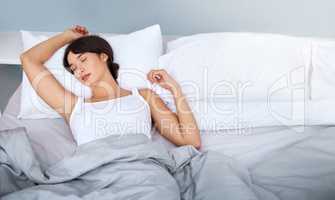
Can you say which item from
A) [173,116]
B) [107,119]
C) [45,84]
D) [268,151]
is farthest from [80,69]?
[268,151]

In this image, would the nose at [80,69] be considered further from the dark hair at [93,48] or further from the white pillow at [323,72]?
the white pillow at [323,72]

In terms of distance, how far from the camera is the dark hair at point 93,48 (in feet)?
5.26

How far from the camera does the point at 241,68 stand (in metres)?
1.66

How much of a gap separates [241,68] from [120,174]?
2.41ft

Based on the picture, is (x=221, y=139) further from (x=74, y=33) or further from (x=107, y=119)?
(x=74, y=33)

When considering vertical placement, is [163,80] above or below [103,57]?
below

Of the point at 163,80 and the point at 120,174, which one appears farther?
the point at 163,80

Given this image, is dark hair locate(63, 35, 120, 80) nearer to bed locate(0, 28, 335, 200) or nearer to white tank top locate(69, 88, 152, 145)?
white tank top locate(69, 88, 152, 145)

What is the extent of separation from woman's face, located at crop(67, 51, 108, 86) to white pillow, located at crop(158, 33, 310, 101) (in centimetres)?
29

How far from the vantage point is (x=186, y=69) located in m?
1.68

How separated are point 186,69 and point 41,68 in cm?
58

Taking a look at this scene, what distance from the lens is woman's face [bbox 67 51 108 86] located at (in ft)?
5.18

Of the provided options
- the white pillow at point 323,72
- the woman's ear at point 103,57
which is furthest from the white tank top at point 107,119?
the white pillow at point 323,72

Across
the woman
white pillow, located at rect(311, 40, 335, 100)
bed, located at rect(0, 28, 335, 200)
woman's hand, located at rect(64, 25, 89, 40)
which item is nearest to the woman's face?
the woman
